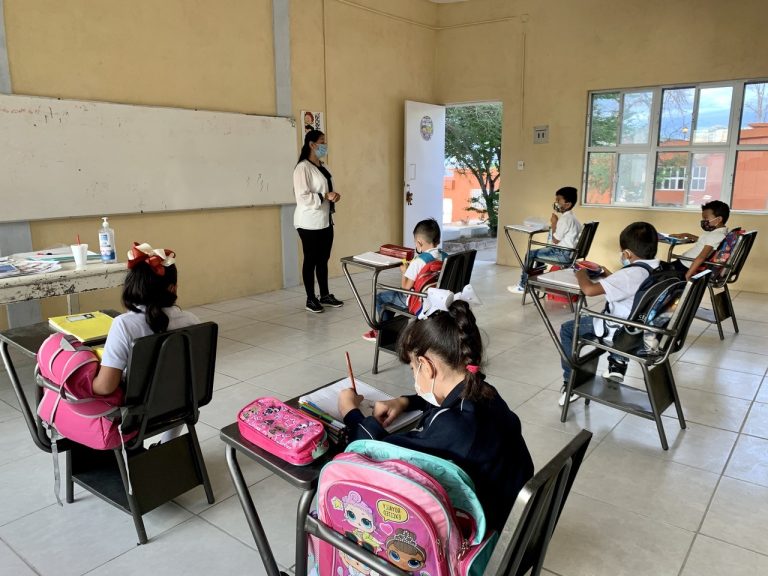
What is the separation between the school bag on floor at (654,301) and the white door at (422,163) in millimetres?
4567

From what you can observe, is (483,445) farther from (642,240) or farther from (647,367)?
(642,240)

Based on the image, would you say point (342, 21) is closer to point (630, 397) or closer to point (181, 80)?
point (181, 80)

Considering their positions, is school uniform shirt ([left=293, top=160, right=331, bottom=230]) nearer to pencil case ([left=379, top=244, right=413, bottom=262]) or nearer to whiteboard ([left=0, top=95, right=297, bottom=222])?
whiteboard ([left=0, top=95, right=297, bottom=222])

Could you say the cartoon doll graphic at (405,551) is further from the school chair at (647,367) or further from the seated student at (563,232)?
the seated student at (563,232)

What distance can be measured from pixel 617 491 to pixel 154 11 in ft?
15.2

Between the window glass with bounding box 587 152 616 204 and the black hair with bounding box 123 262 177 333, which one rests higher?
the window glass with bounding box 587 152 616 204

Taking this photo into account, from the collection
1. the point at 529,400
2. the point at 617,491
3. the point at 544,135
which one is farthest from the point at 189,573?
the point at 544,135

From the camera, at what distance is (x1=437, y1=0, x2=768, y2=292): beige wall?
18.3 feet

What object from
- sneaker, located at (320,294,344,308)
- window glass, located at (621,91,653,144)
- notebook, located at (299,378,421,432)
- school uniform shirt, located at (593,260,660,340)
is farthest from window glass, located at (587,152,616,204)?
notebook, located at (299,378,421,432)

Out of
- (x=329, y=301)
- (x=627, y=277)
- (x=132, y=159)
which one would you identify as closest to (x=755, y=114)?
(x=627, y=277)

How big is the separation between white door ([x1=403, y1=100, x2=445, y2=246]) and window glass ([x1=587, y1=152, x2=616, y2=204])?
190 cm

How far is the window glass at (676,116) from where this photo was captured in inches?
232

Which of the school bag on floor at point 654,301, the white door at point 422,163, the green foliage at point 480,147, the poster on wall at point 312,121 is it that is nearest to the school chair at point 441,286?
the school bag on floor at point 654,301

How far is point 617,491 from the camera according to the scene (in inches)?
88.3
